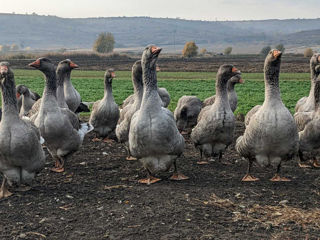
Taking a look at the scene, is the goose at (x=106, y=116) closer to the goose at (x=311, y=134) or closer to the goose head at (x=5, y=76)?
the goose head at (x=5, y=76)

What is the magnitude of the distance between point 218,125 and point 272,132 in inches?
78.7

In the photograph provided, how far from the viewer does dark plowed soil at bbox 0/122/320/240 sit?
6316 mm

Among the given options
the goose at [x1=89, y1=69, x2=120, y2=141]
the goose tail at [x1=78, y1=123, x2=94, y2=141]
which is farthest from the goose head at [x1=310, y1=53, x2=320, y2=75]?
the goose tail at [x1=78, y1=123, x2=94, y2=141]

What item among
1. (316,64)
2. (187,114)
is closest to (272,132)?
(316,64)

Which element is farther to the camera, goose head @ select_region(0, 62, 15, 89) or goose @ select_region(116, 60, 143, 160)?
goose @ select_region(116, 60, 143, 160)

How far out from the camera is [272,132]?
806cm

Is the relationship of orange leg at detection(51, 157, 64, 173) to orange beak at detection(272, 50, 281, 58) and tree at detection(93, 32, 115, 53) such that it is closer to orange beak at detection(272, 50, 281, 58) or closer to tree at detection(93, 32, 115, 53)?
orange beak at detection(272, 50, 281, 58)

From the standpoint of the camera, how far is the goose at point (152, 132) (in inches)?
326

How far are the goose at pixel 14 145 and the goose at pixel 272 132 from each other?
13.8ft

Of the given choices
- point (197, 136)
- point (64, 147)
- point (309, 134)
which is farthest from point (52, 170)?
point (309, 134)

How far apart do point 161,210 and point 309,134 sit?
4.34m

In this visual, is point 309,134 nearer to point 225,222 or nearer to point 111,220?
point 225,222

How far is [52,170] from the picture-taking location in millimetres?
9875

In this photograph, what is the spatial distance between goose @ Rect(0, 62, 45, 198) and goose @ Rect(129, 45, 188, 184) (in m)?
1.96
